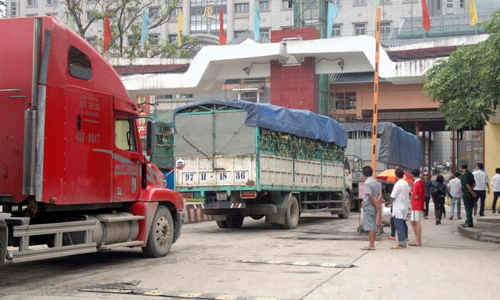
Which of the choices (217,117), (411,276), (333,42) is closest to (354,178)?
(333,42)

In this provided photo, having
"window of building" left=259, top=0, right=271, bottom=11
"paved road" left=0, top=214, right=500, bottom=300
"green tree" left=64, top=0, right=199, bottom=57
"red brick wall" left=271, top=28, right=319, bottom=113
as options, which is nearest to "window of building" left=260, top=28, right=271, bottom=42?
"window of building" left=259, top=0, right=271, bottom=11

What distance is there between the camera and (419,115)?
125 feet

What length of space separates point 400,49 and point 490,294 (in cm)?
3828

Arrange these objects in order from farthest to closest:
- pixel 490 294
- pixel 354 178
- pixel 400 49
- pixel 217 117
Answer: pixel 400 49
pixel 354 178
pixel 217 117
pixel 490 294

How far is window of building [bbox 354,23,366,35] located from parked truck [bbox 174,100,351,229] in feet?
169

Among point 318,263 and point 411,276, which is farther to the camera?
point 318,263

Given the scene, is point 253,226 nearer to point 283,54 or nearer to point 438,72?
point 438,72

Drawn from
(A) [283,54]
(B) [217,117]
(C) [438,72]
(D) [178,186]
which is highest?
(A) [283,54]

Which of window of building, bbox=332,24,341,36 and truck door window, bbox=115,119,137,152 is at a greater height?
window of building, bbox=332,24,341,36

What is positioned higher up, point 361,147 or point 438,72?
point 438,72

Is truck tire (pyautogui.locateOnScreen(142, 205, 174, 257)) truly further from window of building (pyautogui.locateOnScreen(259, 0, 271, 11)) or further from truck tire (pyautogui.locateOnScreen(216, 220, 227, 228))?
window of building (pyautogui.locateOnScreen(259, 0, 271, 11))

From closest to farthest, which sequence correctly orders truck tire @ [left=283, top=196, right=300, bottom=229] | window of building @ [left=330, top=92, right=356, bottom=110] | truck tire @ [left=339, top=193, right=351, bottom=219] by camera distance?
truck tire @ [left=283, top=196, right=300, bottom=229] → truck tire @ [left=339, top=193, right=351, bottom=219] → window of building @ [left=330, top=92, right=356, bottom=110]

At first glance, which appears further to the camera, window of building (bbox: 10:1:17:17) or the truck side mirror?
window of building (bbox: 10:1:17:17)

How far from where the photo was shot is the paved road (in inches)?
304
